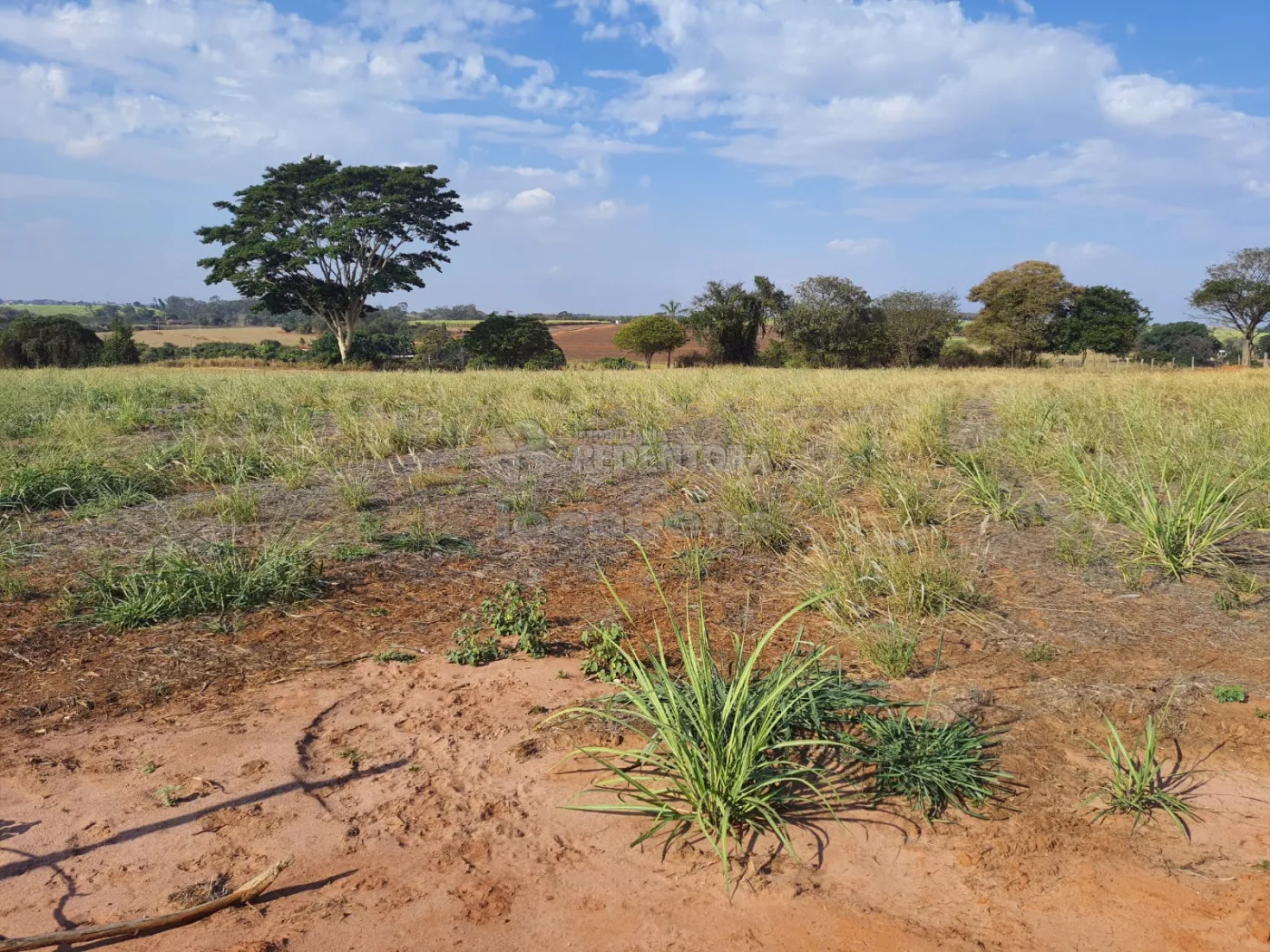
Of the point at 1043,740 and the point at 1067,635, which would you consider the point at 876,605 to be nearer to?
the point at 1067,635

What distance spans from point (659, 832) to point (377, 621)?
7.07 feet

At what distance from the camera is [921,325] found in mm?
40031

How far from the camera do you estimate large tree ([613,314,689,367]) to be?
43.2 m

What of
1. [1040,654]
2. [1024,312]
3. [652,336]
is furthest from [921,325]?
[1040,654]

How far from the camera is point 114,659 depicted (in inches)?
143

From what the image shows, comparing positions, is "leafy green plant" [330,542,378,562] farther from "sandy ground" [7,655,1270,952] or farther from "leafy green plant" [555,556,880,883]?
"leafy green plant" [555,556,880,883]

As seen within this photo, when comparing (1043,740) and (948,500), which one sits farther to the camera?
(948,500)

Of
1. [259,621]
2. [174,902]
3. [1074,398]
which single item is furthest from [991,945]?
[1074,398]

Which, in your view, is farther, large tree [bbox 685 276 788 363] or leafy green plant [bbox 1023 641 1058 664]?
large tree [bbox 685 276 788 363]

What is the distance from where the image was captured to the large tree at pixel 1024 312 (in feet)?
126

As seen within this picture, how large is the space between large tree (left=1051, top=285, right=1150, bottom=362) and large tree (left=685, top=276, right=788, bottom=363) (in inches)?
543

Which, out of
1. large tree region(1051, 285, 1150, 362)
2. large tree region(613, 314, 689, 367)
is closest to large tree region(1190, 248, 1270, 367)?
large tree region(1051, 285, 1150, 362)

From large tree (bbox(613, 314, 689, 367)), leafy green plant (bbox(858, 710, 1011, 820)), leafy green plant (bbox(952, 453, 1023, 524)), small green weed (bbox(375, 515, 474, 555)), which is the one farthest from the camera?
large tree (bbox(613, 314, 689, 367))

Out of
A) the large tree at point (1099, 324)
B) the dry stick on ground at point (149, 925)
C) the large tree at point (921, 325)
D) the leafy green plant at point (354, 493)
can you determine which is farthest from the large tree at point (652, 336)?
the dry stick on ground at point (149, 925)
